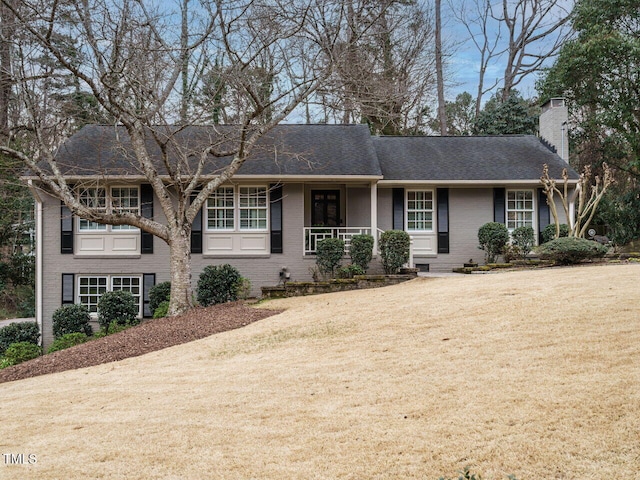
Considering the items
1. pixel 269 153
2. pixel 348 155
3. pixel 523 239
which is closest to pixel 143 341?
pixel 269 153

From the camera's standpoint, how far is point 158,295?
16047mm

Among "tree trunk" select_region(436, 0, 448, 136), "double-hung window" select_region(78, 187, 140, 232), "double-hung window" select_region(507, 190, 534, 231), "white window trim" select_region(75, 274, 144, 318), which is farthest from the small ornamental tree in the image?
"tree trunk" select_region(436, 0, 448, 136)

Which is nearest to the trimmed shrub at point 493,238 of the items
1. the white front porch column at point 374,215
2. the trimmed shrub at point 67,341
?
the white front porch column at point 374,215

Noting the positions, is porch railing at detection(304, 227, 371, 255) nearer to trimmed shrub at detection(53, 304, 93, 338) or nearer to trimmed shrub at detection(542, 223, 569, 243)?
trimmed shrub at detection(542, 223, 569, 243)

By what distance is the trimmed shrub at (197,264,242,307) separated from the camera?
1566 cm

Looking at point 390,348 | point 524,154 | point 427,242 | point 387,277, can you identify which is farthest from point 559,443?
point 524,154

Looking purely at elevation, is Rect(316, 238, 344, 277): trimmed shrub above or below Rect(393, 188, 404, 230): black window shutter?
below

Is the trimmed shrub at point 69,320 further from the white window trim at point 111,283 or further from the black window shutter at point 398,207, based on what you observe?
the black window shutter at point 398,207

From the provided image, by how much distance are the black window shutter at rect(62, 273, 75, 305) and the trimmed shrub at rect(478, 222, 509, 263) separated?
1255 cm

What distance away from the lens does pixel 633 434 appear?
14.2 ft

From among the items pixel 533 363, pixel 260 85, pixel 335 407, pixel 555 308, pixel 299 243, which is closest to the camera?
pixel 335 407

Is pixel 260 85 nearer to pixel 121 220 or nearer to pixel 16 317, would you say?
pixel 121 220

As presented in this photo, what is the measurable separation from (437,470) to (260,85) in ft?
36.9

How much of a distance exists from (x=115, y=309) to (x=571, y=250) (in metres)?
12.5
